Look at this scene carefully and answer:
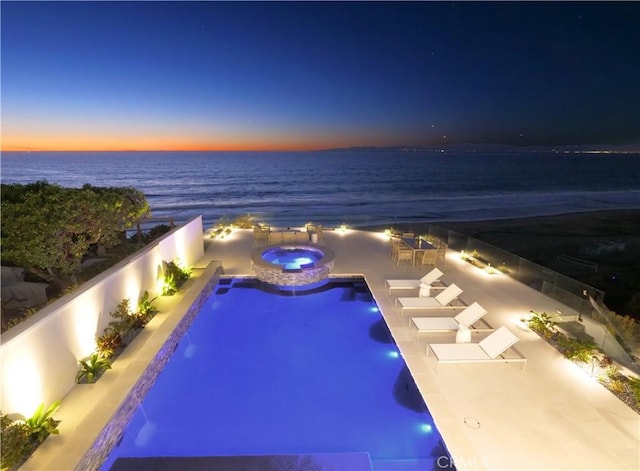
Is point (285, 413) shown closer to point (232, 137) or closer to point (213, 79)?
point (213, 79)

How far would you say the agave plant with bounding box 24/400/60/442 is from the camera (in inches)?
148

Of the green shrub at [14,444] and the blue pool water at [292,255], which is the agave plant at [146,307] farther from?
the blue pool water at [292,255]

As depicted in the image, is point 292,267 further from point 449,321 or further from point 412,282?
point 449,321

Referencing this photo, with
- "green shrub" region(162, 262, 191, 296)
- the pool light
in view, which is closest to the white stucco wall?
"green shrub" region(162, 262, 191, 296)

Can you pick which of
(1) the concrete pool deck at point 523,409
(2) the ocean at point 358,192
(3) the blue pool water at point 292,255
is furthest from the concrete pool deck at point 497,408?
(2) the ocean at point 358,192

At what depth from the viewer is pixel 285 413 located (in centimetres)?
512

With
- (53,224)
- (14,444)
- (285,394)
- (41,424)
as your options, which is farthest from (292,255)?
(14,444)

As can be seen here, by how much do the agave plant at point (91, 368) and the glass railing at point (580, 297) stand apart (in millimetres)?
8409

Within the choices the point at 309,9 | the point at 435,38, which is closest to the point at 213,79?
the point at 309,9

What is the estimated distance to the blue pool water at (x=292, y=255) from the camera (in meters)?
10.6

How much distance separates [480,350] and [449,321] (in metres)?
0.93

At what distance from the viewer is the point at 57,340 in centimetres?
457

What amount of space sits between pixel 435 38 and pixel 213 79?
13.4 meters

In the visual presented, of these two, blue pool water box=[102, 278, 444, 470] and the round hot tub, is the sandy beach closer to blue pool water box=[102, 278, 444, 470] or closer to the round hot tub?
the round hot tub
